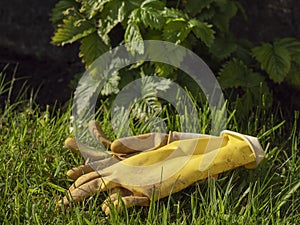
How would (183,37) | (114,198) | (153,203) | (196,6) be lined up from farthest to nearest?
(196,6)
(183,37)
(114,198)
(153,203)

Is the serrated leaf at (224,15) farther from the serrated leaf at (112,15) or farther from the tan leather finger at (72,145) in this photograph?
the tan leather finger at (72,145)

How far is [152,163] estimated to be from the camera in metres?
2.45

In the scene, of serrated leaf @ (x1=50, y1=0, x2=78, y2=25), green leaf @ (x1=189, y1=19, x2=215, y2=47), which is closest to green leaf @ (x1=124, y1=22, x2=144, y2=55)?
green leaf @ (x1=189, y1=19, x2=215, y2=47)

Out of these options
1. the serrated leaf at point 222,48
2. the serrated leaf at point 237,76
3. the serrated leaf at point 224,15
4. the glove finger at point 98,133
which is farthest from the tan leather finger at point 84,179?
the serrated leaf at point 224,15

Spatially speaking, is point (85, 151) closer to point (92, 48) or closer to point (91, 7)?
point (92, 48)

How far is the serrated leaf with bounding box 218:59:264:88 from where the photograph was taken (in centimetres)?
299

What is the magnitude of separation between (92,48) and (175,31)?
43 cm

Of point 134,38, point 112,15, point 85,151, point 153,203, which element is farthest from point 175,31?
point 153,203

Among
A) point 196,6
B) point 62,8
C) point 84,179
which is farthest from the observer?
point 62,8

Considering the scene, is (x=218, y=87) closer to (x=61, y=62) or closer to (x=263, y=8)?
(x=263, y=8)

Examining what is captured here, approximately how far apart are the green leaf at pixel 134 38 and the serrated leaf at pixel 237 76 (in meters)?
0.43

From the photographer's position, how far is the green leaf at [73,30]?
3.02m

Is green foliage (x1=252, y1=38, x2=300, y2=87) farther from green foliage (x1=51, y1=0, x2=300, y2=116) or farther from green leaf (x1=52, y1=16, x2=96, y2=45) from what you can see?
green leaf (x1=52, y1=16, x2=96, y2=45)

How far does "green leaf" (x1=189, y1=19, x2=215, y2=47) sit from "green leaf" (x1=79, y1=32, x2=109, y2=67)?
0.44 metres
